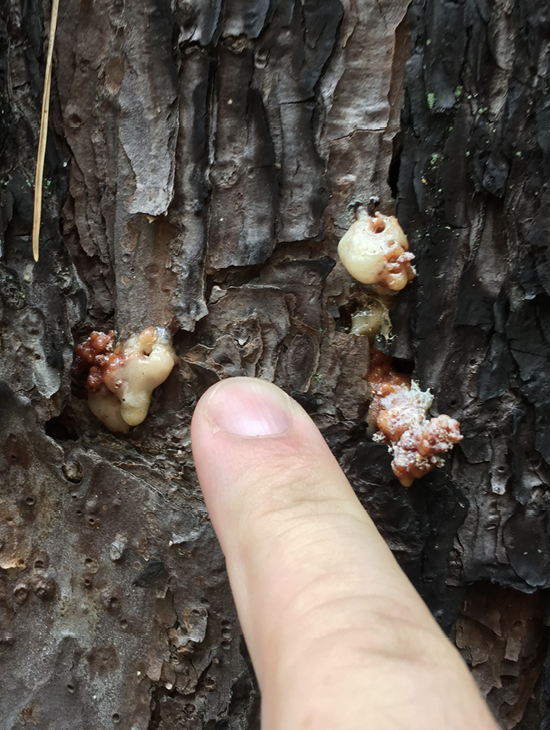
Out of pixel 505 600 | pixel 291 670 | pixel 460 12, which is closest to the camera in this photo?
pixel 291 670

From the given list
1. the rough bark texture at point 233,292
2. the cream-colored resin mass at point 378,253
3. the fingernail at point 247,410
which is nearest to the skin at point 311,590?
the fingernail at point 247,410

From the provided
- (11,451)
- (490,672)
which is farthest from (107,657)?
(490,672)

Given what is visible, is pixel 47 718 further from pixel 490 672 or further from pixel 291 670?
pixel 490 672

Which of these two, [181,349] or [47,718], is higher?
[181,349]

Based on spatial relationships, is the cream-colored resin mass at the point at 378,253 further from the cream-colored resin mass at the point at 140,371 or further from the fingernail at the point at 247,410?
the cream-colored resin mass at the point at 140,371

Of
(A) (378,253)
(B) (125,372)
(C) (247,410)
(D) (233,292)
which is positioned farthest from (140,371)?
(A) (378,253)

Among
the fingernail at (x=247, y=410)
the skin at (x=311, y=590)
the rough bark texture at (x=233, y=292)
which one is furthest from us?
the rough bark texture at (x=233, y=292)

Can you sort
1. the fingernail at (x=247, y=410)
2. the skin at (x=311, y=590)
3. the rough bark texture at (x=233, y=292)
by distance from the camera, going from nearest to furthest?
the skin at (x=311, y=590), the fingernail at (x=247, y=410), the rough bark texture at (x=233, y=292)

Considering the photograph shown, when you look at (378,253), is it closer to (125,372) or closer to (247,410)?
(247,410)
